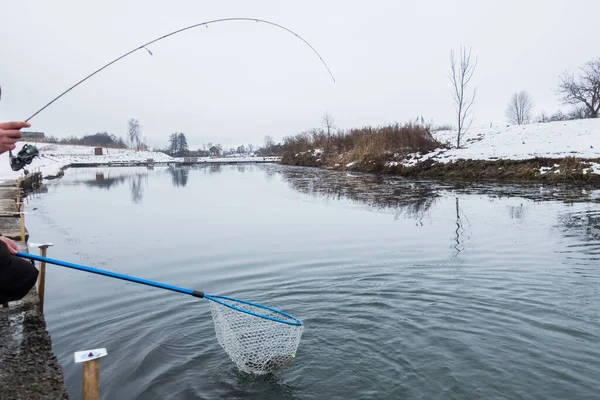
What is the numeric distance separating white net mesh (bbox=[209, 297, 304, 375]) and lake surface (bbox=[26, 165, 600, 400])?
0.16 m

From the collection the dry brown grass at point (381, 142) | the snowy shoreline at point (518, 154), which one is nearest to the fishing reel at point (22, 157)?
the snowy shoreline at point (518, 154)

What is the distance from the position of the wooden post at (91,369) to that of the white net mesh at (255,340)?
5.03ft

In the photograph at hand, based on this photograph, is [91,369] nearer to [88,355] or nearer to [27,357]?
[88,355]

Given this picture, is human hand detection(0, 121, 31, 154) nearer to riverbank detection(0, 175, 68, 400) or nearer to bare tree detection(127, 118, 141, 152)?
riverbank detection(0, 175, 68, 400)

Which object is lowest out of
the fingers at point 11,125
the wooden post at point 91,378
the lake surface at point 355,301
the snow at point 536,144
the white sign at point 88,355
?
the lake surface at point 355,301

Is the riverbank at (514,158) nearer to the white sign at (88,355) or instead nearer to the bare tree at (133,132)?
the white sign at (88,355)

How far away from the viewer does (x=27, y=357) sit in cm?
470

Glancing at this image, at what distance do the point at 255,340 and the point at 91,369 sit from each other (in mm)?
1871

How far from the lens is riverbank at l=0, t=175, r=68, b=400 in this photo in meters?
4.01

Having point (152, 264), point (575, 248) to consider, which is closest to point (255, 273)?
point (152, 264)

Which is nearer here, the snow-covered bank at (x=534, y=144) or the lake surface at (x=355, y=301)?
the lake surface at (x=355, y=301)

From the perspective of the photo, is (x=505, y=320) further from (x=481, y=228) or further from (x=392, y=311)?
(x=481, y=228)

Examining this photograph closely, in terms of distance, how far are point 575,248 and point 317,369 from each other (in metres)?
7.94

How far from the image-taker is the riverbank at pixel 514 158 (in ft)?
81.3
